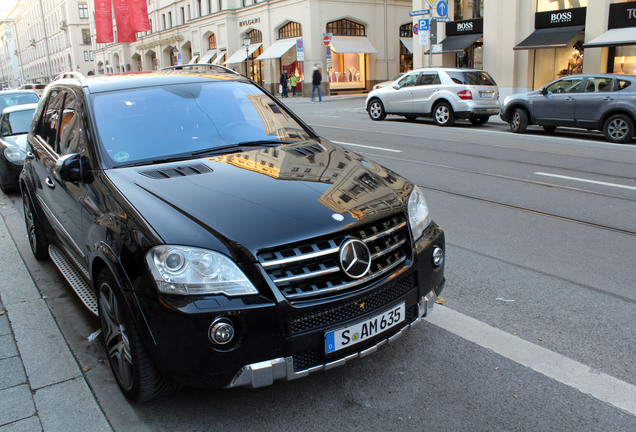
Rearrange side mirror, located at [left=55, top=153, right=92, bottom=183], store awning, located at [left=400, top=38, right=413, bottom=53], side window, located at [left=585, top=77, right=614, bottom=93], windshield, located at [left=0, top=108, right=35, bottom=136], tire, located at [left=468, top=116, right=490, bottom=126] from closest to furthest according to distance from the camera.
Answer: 1. side mirror, located at [left=55, top=153, right=92, bottom=183]
2. windshield, located at [left=0, top=108, right=35, bottom=136]
3. side window, located at [left=585, top=77, right=614, bottom=93]
4. tire, located at [left=468, top=116, right=490, bottom=126]
5. store awning, located at [left=400, top=38, right=413, bottom=53]

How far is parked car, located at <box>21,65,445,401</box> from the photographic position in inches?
102

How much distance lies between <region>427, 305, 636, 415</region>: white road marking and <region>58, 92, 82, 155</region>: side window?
2814 mm

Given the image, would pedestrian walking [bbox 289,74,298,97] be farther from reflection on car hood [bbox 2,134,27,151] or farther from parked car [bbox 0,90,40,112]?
reflection on car hood [bbox 2,134,27,151]

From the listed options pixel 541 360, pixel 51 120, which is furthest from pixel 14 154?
pixel 541 360

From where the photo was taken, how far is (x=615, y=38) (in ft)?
65.5

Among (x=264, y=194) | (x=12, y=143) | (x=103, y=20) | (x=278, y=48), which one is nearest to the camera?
(x=264, y=194)

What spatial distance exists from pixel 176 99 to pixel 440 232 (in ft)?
7.11

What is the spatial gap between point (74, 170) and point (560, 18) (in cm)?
2302

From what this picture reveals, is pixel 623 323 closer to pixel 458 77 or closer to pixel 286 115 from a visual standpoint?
pixel 286 115

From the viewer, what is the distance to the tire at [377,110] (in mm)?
19594

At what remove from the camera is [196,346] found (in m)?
2.55

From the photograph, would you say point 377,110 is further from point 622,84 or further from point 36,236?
point 36,236

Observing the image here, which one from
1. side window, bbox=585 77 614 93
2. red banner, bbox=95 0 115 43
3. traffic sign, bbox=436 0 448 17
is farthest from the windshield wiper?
red banner, bbox=95 0 115 43

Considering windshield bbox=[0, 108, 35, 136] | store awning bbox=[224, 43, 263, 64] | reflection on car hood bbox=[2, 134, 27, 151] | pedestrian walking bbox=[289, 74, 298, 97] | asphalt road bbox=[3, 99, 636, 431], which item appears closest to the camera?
asphalt road bbox=[3, 99, 636, 431]
